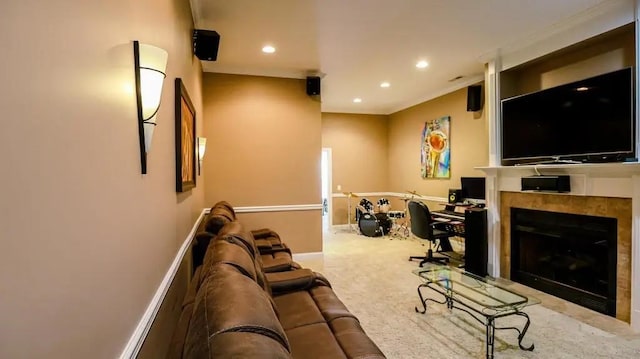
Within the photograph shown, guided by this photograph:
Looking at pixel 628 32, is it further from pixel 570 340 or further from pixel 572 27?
pixel 570 340

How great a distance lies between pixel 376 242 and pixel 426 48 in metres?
3.74

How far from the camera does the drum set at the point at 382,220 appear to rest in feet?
23.5

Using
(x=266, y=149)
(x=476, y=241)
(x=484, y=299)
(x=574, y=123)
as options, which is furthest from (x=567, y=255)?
(x=266, y=149)

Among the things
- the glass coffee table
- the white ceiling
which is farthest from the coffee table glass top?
the white ceiling

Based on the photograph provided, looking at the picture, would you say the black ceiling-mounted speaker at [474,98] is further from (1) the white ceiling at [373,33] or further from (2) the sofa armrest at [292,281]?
(2) the sofa armrest at [292,281]

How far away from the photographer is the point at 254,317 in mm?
896

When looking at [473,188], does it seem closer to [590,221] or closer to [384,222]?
[590,221]

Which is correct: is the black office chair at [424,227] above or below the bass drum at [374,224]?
above

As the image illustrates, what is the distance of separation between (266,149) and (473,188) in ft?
10.8

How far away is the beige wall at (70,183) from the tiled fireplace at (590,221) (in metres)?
3.84

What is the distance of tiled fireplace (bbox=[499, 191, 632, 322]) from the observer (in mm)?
3037

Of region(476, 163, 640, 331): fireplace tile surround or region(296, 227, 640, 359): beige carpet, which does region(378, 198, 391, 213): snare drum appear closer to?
region(296, 227, 640, 359): beige carpet

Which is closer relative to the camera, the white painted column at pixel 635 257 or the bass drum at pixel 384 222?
the white painted column at pixel 635 257

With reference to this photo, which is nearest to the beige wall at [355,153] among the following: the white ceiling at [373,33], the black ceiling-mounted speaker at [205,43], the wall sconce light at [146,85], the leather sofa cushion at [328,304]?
the white ceiling at [373,33]
